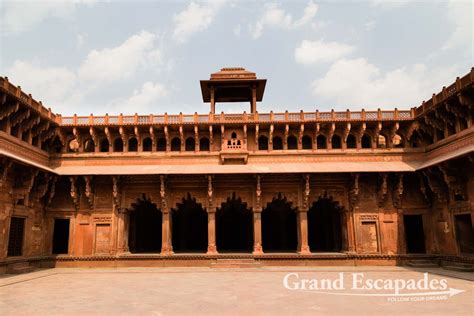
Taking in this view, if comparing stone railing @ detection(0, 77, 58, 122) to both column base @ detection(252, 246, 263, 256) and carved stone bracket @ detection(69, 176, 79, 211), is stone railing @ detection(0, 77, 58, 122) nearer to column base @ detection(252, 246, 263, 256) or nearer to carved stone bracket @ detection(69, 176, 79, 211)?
carved stone bracket @ detection(69, 176, 79, 211)

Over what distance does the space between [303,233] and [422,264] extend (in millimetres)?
6414

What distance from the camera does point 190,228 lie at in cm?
2411

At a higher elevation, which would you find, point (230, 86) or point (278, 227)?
point (230, 86)

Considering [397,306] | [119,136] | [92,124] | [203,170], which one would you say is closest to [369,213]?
[203,170]

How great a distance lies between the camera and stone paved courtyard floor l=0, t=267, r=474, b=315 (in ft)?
27.7

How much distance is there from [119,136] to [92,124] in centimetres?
169

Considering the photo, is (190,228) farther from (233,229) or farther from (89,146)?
(89,146)

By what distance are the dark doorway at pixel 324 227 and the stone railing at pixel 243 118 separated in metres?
5.50

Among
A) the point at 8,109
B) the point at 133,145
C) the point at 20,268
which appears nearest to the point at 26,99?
the point at 8,109

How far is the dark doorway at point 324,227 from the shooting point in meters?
21.7

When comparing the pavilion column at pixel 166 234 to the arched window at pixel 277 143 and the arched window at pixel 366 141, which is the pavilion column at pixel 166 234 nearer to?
the arched window at pixel 277 143

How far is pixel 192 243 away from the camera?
24203mm

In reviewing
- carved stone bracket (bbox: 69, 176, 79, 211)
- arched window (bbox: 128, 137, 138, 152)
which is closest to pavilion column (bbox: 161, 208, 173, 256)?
arched window (bbox: 128, 137, 138, 152)

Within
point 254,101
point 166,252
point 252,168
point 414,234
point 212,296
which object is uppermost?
point 254,101
